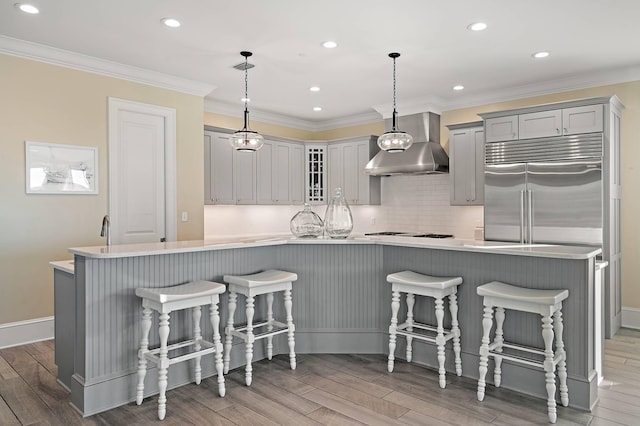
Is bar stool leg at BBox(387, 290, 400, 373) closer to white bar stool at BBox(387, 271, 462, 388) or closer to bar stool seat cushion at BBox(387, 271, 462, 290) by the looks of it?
white bar stool at BBox(387, 271, 462, 388)

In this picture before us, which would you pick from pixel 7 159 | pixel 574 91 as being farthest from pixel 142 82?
pixel 574 91

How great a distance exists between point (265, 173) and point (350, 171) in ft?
4.53

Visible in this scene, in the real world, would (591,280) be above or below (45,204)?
below

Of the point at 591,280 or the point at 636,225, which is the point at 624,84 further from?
the point at 591,280

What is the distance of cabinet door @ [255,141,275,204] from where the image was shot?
6634mm

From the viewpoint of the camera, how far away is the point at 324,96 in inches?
235

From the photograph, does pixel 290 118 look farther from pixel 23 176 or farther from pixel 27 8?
pixel 27 8

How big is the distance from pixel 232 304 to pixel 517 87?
4442mm

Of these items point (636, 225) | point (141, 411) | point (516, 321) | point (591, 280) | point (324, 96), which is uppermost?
point (324, 96)

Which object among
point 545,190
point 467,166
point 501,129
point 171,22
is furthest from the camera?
point 467,166

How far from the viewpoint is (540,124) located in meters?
4.82

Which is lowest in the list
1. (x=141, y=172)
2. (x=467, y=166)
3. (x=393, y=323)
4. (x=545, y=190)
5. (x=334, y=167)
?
(x=393, y=323)

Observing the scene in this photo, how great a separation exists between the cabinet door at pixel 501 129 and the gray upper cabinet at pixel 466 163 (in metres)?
0.34

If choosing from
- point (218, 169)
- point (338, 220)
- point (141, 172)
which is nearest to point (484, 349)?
point (338, 220)
